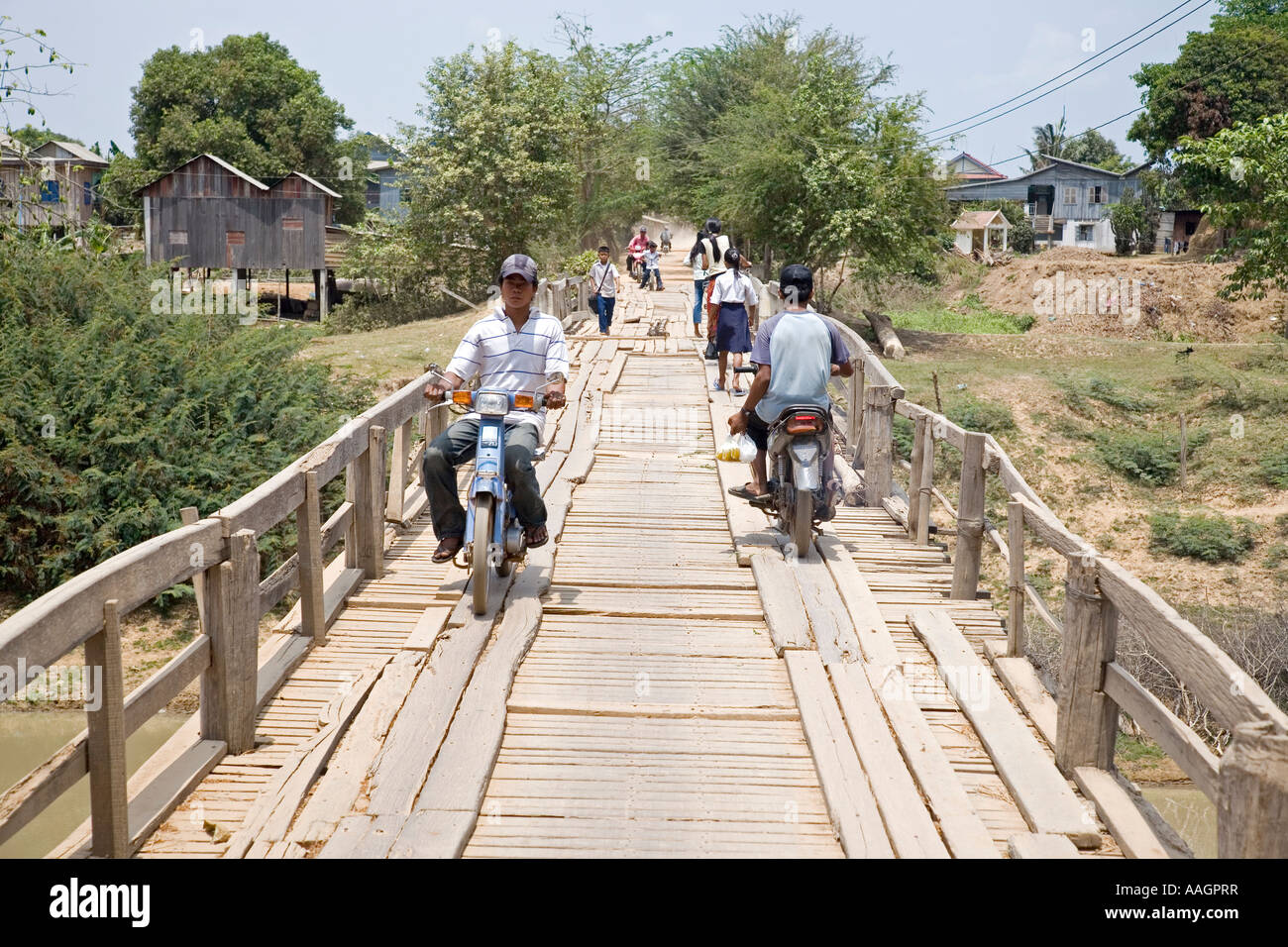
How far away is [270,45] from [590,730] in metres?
57.7

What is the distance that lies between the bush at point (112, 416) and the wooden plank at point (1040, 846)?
983cm

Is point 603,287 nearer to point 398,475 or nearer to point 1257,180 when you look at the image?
point 1257,180

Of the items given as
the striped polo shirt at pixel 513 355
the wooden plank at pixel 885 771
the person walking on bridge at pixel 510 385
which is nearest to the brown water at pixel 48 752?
the person walking on bridge at pixel 510 385

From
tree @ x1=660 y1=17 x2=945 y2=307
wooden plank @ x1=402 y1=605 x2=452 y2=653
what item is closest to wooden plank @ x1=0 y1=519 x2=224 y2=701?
wooden plank @ x1=402 y1=605 x2=452 y2=653

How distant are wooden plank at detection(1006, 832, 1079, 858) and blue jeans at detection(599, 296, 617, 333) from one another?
56.0 ft

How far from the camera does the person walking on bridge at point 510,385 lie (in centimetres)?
700

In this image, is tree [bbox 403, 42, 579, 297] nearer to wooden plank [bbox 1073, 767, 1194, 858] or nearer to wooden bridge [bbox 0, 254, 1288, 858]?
wooden bridge [bbox 0, 254, 1288, 858]

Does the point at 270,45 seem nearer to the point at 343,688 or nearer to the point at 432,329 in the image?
the point at 432,329

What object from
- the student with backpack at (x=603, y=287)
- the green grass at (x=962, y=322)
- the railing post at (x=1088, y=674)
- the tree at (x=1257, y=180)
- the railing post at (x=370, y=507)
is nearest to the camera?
the railing post at (x=1088, y=674)

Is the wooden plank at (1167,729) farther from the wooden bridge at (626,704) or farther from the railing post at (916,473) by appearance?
the railing post at (916,473)

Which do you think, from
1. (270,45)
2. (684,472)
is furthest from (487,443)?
(270,45)

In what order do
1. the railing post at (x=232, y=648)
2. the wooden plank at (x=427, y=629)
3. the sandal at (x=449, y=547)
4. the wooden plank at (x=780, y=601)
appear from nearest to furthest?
the railing post at (x=232, y=648) < the wooden plank at (x=427, y=629) < the wooden plank at (x=780, y=601) < the sandal at (x=449, y=547)

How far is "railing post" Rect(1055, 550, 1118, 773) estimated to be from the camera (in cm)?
489

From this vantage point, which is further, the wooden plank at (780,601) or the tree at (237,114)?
the tree at (237,114)
